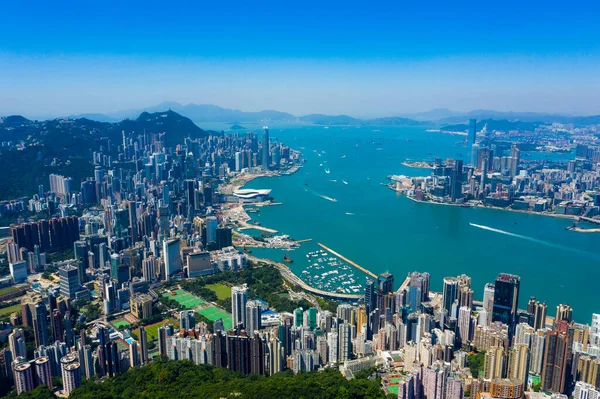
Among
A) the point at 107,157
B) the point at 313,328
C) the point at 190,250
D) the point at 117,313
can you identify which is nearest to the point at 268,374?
the point at 313,328

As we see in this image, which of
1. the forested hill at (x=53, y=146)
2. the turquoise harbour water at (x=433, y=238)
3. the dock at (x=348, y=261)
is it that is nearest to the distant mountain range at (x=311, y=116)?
the forested hill at (x=53, y=146)

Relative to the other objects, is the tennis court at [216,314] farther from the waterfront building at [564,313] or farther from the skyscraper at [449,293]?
the waterfront building at [564,313]

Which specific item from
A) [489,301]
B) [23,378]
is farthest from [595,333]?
[23,378]

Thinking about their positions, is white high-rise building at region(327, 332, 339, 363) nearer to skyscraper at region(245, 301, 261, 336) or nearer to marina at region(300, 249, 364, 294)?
skyscraper at region(245, 301, 261, 336)

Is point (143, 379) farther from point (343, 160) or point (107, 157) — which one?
point (343, 160)

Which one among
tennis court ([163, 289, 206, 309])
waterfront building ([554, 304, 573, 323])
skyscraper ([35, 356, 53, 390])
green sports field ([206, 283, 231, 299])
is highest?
waterfront building ([554, 304, 573, 323])

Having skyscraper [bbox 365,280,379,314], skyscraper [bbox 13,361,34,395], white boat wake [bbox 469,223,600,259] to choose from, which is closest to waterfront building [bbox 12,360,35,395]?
skyscraper [bbox 13,361,34,395]
